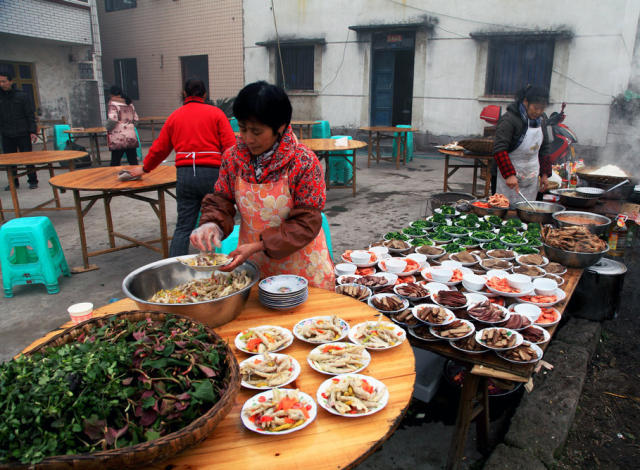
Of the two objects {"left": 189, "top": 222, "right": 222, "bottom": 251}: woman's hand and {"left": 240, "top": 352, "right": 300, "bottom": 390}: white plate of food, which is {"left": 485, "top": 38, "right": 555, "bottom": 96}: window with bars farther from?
{"left": 240, "top": 352, "right": 300, "bottom": 390}: white plate of food

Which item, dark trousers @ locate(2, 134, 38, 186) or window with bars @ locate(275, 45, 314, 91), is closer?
dark trousers @ locate(2, 134, 38, 186)

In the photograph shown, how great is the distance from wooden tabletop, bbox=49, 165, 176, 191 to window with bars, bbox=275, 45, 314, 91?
11169mm

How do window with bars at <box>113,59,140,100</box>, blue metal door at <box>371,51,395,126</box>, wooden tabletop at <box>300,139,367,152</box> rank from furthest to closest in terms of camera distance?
window with bars at <box>113,59,140,100</box> → blue metal door at <box>371,51,395,126</box> → wooden tabletop at <box>300,139,367,152</box>

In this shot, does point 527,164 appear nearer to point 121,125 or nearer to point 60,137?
point 121,125

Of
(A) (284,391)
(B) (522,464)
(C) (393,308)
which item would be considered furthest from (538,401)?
(A) (284,391)

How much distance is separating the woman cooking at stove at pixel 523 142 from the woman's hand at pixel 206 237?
366 centimetres

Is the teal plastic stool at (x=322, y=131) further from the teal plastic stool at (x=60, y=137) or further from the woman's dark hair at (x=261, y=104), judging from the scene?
the woman's dark hair at (x=261, y=104)

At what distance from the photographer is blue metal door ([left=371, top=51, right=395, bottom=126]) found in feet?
46.6

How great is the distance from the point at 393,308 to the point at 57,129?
1143 centimetres

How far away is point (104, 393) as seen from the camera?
1.14 metres

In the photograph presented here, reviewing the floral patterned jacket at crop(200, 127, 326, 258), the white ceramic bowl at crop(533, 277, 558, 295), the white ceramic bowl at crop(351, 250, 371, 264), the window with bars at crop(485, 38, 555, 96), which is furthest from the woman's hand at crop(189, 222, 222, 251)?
the window with bars at crop(485, 38, 555, 96)

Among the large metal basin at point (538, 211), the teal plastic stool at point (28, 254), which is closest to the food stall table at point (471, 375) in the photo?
the large metal basin at point (538, 211)

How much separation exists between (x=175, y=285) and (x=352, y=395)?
1.10 metres

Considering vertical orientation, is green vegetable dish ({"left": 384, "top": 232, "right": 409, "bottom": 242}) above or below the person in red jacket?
below
